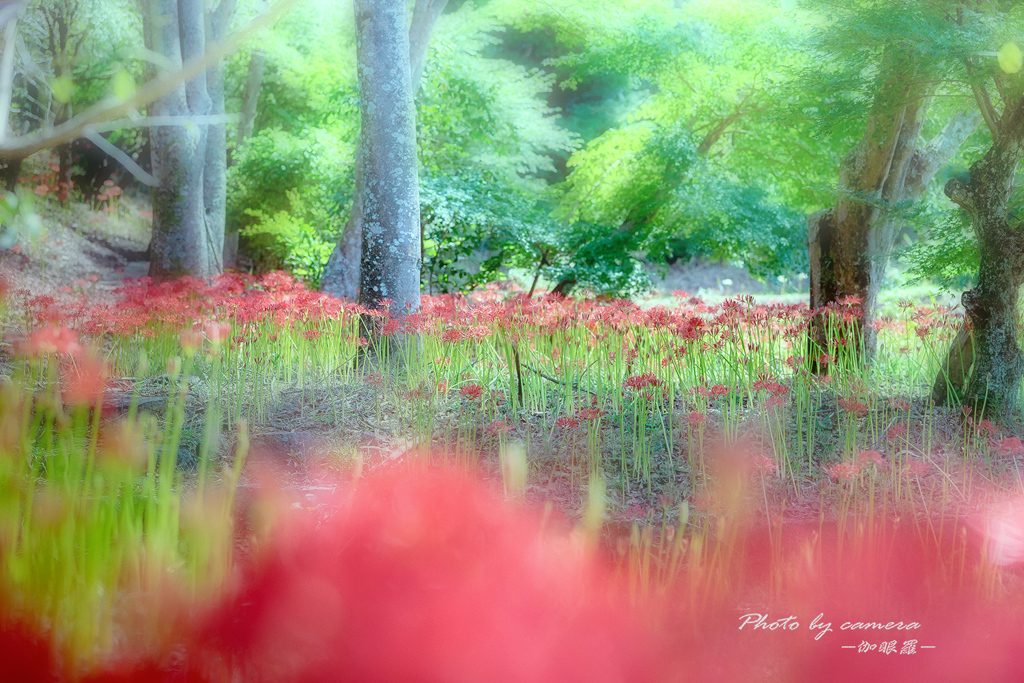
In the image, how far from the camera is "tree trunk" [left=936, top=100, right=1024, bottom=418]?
3549mm

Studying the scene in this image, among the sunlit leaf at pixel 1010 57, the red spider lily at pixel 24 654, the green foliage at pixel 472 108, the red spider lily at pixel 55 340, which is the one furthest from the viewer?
the green foliage at pixel 472 108

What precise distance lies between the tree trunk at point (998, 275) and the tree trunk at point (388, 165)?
9.83 ft

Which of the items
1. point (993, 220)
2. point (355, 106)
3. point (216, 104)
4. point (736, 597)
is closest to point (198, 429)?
point (736, 597)

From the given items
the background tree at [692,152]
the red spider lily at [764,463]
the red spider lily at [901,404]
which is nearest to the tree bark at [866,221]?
the red spider lily at [901,404]

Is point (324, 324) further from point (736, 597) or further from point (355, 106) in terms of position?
point (355, 106)

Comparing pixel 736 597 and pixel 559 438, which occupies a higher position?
pixel 559 438

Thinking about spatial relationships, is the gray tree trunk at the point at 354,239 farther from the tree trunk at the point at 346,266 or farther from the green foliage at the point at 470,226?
the green foliage at the point at 470,226

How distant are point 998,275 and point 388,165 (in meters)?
3.31

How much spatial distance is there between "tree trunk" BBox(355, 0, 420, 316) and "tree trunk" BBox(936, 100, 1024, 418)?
3.00 m

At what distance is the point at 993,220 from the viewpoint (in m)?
3.55

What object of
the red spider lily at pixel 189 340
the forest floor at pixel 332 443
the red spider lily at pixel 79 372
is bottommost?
the forest floor at pixel 332 443

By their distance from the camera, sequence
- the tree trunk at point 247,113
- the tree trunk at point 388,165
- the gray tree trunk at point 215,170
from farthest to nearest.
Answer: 1. the tree trunk at point 247,113
2. the gray tree trunk at point 215,170
3. the tree trunk at point 388,165

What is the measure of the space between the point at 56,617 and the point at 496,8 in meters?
10.5

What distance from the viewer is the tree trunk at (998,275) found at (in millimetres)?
3549
